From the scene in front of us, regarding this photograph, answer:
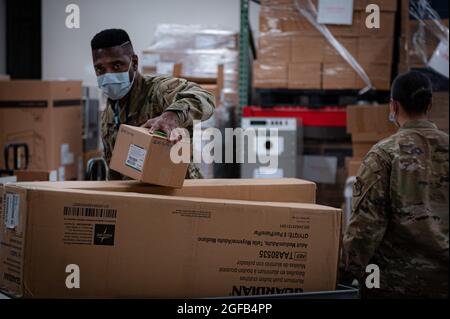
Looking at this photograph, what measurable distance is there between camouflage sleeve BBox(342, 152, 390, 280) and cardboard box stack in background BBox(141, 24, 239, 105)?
300 centimetres

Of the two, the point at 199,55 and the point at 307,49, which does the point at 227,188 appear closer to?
the point at 307,49

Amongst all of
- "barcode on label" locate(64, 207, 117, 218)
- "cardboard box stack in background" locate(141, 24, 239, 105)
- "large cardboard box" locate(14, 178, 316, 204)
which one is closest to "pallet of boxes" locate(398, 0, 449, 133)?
"cardboard box stack in background" locate(141, 24, 239, 105)

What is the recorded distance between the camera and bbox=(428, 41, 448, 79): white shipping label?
4.64m

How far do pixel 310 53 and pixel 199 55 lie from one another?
0.91 metres

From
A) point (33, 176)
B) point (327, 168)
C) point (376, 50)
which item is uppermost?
point (376, 50)

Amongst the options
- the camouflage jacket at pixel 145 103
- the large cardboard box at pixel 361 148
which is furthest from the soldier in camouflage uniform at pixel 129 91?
the large cardboard box at pixel 361 148

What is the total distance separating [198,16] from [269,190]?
4490mm

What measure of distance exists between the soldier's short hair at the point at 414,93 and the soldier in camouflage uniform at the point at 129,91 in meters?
0.66

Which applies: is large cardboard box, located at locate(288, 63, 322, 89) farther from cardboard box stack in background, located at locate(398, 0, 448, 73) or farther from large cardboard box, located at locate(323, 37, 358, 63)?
cardboard box stack in background, located at locate(398, 0, 448, 73)

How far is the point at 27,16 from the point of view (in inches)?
261

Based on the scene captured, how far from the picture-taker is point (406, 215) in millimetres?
2248

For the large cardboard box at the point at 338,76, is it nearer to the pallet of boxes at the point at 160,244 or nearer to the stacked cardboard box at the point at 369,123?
the stacked cardboard box at the point at 369,123

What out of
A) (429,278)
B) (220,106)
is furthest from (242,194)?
(220,106)

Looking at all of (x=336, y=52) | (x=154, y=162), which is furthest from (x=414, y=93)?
(x=336, y=52)
